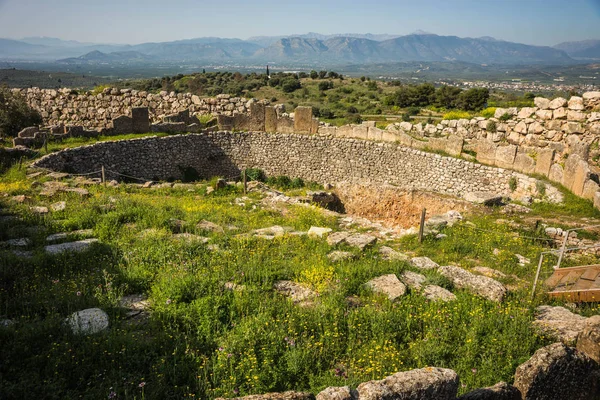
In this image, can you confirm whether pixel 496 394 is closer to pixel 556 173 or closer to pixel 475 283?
pixel 475 283

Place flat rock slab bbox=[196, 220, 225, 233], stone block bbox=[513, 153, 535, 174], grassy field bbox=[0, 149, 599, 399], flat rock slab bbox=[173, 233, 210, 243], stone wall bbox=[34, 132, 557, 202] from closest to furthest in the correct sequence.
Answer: grassy field bbox=[0, 149, 599, 399]
flat rock slab bbox=[173, 233, 210, 243]
flat rock slab bbox=[196, 220, 225, 233]
stone block bbox=[513, 153, 535, 174]
stone wall bbox=[34, 132, 557, 202]

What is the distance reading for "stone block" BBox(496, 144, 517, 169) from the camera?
15.1 metres

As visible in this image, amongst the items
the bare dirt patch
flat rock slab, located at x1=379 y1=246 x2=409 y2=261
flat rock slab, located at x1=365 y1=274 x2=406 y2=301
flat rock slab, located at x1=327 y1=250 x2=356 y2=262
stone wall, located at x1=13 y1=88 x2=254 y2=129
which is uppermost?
stone wall, located at x1=13 y1=88 x2=254 y2=129

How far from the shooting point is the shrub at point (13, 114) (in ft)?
59.5

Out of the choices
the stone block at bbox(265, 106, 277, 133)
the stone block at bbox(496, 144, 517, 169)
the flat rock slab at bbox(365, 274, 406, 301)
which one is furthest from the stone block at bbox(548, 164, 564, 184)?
the stone block at bbox(265, 106, 277, 133)

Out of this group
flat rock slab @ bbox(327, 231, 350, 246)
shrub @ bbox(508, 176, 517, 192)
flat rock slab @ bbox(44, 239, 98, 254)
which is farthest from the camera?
shrub @ bbox(508, 176, 517, 192)

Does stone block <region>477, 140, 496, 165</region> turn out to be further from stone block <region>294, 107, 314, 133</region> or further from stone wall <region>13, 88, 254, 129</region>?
stone wall <region>13, 88, 254, 129</region>

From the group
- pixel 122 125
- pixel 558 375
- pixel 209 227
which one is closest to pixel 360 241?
pixel 209 227

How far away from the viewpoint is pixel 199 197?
47.6 ft

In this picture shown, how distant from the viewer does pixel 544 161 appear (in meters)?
14.4

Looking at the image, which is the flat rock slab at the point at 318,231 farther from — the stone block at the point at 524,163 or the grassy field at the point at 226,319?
the stone block at the point at 524,163

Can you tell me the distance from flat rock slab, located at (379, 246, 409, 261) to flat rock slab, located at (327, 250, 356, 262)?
808 mm

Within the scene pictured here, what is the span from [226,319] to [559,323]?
474cm

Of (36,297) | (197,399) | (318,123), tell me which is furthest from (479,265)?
(318,123)
